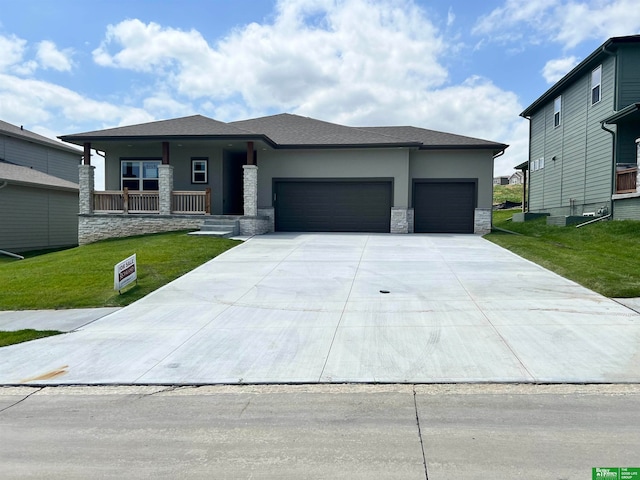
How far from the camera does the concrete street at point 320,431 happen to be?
12.2 ft

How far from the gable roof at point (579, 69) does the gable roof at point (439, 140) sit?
4.74m

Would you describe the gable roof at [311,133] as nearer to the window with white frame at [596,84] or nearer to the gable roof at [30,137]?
the window with white frame at [596,84]

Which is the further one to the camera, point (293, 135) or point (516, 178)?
point (516, 178)

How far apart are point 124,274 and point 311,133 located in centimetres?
1510

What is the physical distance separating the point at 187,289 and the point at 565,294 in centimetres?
811

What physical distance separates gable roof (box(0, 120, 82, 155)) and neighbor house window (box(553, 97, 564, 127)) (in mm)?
31006

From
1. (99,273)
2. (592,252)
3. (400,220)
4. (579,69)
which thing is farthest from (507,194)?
(99,273)

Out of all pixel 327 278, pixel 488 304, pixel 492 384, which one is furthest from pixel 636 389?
pixel 327 278

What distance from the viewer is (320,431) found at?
4.39 m

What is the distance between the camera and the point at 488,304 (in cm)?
898

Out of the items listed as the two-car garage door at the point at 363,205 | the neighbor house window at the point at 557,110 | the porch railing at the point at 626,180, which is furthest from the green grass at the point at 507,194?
the porch railing at the point at 626,180

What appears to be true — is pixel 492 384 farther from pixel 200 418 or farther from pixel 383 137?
pixel 383 137

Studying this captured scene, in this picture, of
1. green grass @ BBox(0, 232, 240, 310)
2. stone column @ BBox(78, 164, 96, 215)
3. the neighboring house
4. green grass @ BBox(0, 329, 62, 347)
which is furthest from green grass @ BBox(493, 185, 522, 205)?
green grass @ BBox(0, 329, 62, 347)

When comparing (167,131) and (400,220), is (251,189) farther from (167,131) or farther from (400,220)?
(400,220)
